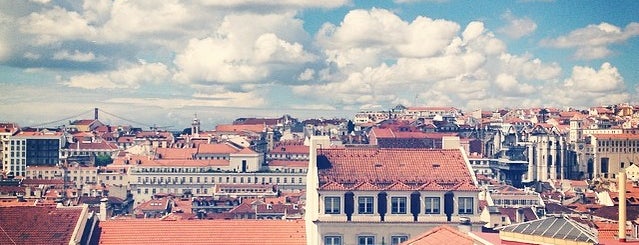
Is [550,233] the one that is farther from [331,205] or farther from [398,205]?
[331,205]

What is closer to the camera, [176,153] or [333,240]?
[333,240]

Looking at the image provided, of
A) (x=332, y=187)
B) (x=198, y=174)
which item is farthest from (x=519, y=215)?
(x=198, y=174)

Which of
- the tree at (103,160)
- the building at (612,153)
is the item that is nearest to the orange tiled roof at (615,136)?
the building at (612,153)

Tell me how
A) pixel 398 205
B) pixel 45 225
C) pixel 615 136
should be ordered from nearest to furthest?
pixel 45 225, pixel 398 205, pixel 615 136

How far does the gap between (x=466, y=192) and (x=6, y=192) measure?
7325cm

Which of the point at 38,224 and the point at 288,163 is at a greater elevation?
the point at 38,224

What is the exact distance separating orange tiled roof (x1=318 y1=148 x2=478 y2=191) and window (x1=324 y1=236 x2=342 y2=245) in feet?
6.32

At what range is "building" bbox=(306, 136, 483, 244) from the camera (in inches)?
1419

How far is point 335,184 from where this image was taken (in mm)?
36250

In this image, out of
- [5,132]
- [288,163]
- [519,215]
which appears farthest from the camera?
[5,132]

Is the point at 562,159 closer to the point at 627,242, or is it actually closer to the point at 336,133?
the point at 336,133

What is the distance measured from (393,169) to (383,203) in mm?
1744

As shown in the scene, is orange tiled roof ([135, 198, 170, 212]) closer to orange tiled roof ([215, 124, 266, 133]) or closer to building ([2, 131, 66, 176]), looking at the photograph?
building ([2, 131, 66, 176])

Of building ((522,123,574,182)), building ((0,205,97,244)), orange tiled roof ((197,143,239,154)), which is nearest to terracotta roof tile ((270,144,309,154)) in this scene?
orange tiled roof ((197,143,239,154))
